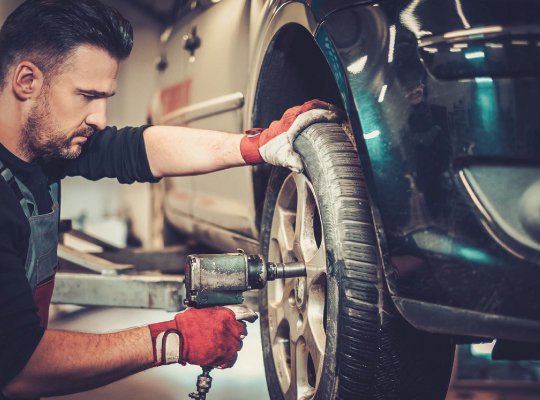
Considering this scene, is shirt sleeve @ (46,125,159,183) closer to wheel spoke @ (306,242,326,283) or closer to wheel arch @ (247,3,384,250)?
wheel arch @ (247,3,384,250)

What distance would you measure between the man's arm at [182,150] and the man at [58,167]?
0.06ft

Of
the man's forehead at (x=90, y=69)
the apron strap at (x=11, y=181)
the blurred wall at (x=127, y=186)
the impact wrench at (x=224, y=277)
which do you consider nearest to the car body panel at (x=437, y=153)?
the impact wrench at (x=224, y=277)

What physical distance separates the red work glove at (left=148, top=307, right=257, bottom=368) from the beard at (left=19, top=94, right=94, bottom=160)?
0.52 m

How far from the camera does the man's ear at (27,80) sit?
5.05ft

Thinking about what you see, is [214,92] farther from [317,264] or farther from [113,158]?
[317,264]

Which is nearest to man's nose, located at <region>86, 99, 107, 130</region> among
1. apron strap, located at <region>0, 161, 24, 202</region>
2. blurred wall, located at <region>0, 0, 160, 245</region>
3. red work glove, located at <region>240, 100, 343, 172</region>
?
apron strap, located at <region>0, 161, 24, 202</region>

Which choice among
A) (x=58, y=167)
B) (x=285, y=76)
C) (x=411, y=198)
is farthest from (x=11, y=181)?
(x=411, y=198)

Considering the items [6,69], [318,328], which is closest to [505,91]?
[318,328]

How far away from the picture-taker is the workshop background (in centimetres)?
236

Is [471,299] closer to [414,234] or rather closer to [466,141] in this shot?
[414,234]

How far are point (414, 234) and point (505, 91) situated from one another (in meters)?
0.29

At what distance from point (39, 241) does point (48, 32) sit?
1.67 feet

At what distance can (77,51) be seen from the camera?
1.59m

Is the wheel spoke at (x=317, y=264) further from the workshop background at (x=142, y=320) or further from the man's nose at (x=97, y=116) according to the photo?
the workshop background at (x=142, y=320)
